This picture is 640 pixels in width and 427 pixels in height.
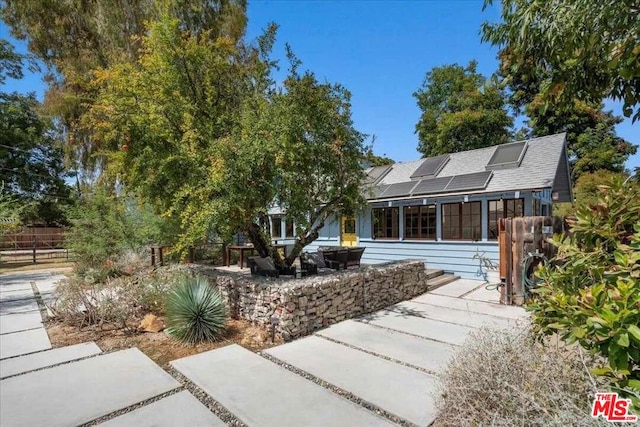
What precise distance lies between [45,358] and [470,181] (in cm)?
1050

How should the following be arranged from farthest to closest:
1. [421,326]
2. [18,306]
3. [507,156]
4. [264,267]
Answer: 1. [507,156]
2. [18,306]
3. [264,267]
4. [421,326]

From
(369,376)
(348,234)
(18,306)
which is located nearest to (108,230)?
(18,306)

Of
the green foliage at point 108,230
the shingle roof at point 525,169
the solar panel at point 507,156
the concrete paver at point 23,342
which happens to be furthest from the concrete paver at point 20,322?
the solar panel at point 507,156

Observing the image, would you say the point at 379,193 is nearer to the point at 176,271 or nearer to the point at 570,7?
the point at 176,271

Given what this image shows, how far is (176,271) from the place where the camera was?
6707mm

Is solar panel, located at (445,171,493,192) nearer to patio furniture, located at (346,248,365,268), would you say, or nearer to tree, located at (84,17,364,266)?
patio furniture, located at (346,248,365,268)

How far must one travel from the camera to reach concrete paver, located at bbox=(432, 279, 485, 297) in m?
8.18

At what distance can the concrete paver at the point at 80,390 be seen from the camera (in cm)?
307

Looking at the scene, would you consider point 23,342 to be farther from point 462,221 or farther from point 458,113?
point 458,113

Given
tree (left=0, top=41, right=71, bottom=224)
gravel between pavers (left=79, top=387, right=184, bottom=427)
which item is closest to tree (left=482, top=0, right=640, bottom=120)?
gravel between pavers (left=79, top=387, right=184, bottom=427)

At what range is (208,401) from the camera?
3.28 meters

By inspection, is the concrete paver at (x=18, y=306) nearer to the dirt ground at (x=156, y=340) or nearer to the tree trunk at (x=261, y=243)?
the dirt ground at (x=156, y=340)

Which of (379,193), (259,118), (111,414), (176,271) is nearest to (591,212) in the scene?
(111,414)

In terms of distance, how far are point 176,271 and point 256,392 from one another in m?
4.05
